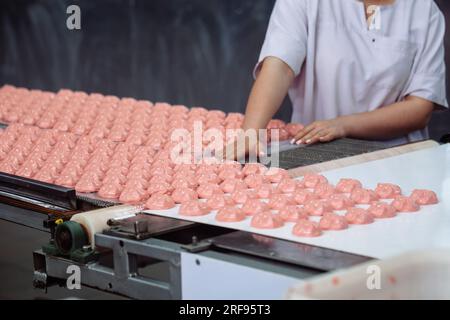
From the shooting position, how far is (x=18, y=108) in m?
3.11

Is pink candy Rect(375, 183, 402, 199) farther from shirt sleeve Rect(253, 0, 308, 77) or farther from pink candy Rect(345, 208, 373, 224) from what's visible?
shirt sleeve Rect(253, 0, 308, 77)

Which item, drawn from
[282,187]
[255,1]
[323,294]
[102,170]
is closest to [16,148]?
[102,170]

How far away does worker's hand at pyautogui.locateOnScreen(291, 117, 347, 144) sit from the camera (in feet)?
8.37

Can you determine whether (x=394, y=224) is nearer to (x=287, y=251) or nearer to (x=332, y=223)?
(x=332, y=223)

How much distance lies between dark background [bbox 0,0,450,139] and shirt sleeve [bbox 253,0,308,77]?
153 centimetres

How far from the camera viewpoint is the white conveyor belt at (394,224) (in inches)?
57.7

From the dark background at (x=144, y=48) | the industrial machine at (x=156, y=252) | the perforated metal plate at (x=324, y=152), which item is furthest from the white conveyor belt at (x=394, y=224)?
the dark background at (x=144, y=48)

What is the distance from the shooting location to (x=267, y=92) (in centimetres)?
268

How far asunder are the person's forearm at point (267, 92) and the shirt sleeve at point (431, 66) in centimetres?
51

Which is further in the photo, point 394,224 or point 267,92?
point 267,92

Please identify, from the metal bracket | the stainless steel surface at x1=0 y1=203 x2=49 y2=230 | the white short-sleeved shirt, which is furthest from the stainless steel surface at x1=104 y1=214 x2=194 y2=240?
the white short-sleeved shirt

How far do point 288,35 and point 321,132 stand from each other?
18.8 inches

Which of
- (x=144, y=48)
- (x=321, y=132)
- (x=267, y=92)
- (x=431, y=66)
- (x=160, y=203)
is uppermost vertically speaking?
(x=144, y=48)

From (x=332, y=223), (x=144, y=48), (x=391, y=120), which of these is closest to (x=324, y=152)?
(x=391, y=120)
